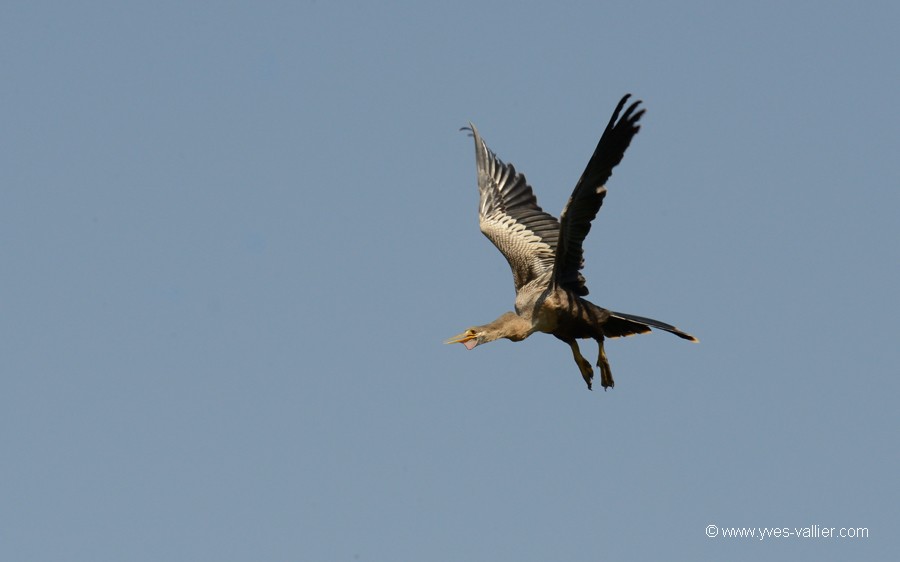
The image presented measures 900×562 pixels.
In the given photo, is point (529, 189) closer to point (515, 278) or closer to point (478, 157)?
point (478, 157)

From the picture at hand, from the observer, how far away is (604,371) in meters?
18.4

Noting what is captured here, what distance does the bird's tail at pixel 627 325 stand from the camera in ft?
57.0

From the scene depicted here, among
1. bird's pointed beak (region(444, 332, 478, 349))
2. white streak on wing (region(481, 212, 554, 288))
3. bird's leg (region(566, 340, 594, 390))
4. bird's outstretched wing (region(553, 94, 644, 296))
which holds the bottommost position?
bird's pointed beak (region(444, 332, 478, 349))

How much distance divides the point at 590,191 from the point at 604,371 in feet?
9.99

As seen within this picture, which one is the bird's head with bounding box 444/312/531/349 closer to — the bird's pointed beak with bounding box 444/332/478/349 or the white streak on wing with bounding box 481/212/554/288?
the bird's pointed beak with bounding box 444/332/478/349

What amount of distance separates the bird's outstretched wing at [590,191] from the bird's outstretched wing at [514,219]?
4.36 feet

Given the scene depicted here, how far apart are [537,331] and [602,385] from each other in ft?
4.44

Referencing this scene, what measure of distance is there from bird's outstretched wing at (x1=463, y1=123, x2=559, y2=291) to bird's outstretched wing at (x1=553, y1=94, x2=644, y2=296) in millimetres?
1329

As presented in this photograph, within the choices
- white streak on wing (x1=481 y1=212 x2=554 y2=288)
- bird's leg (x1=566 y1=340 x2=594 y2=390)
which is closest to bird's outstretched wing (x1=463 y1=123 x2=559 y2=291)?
white streak on wing (x1=481 y1=212 x2=554 y2=288)

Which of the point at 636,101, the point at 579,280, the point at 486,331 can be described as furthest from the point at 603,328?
the point at 636,101

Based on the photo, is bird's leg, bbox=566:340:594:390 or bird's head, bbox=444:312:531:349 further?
bird's leg, bbox=566:340:594:390

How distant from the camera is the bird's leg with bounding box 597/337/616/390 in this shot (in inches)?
718

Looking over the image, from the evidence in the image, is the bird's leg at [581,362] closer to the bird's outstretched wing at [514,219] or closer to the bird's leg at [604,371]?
the bird's leg at [604,371]

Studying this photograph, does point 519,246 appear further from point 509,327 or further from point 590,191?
point 590,191
